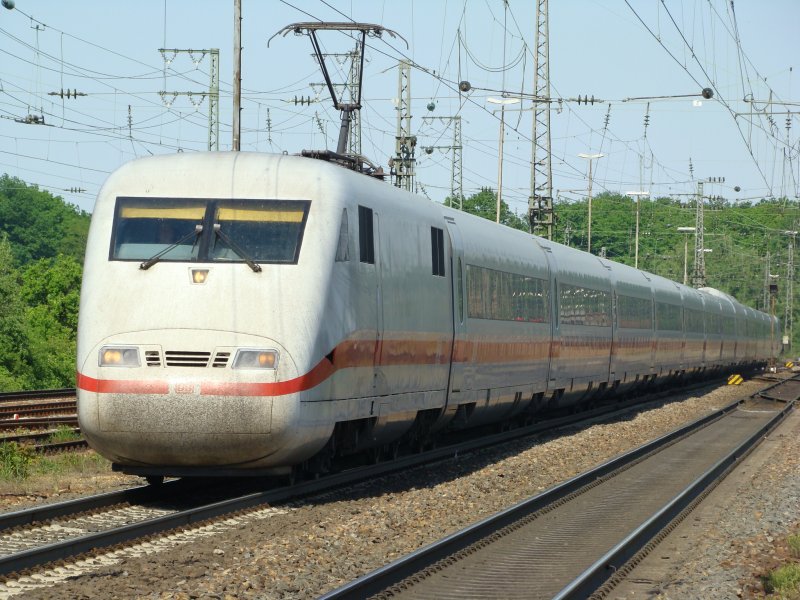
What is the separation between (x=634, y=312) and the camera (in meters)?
32.2

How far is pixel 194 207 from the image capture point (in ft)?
40.2

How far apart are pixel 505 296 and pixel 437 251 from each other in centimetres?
362

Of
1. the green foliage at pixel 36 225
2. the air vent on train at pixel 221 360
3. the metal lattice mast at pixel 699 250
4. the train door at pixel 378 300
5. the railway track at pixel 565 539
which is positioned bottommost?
the railway track at pixel 565 539

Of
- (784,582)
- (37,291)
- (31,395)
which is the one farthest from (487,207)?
(784,582)

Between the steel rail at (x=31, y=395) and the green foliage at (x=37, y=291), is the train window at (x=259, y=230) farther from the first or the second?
the green foliage at (x=37, y=291)

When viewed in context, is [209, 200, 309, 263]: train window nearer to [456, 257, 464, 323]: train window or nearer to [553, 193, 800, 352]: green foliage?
[456, 257, 464, 323]: train window

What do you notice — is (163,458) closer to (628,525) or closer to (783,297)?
(628,525)

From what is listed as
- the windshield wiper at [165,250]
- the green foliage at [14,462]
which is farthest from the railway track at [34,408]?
the windshield wiper at [165,250]

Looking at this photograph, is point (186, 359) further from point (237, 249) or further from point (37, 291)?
point (37, 291)

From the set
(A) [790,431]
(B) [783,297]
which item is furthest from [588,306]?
(B) [783,297]

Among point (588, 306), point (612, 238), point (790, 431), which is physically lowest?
point (790, 431)

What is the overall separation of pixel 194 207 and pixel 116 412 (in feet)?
7.17

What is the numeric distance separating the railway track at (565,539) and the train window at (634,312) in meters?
11.4

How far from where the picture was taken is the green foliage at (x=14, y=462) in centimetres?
1452
